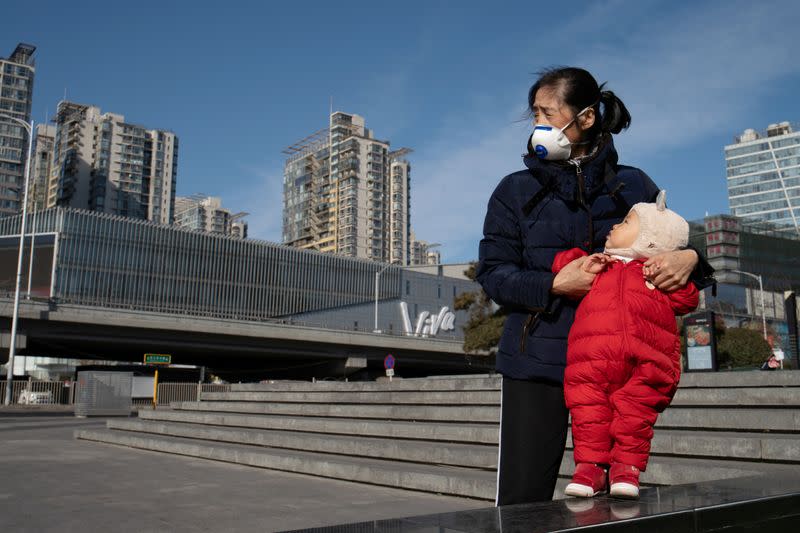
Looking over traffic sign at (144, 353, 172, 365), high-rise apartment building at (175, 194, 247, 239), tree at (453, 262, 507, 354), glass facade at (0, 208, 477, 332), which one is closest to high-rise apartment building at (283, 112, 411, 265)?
high-rise apartment building at (175, 194, 247, 239)

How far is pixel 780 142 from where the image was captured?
166250 millimetres

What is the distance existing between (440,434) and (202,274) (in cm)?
6571

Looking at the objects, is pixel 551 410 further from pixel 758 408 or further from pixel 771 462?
pixel 758 408

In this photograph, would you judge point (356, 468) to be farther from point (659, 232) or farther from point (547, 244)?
point (659, 232)

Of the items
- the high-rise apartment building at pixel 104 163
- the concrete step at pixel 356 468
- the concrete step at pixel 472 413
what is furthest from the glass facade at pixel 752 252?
the high-rise apartment building at pixel 104 163

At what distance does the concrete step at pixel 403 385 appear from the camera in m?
9.69

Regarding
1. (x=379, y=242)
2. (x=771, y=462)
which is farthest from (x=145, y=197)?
(x=771, y=462)

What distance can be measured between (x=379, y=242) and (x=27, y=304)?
111671 mm

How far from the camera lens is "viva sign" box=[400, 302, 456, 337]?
78.1m

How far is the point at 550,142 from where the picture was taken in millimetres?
2412

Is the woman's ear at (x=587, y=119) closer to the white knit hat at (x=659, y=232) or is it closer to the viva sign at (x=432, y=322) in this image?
the white knit hat at (x=659, y=232)

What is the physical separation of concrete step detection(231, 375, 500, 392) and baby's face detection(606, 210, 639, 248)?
7.20 m

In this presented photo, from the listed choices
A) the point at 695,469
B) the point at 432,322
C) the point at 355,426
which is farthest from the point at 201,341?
the point at 695,469

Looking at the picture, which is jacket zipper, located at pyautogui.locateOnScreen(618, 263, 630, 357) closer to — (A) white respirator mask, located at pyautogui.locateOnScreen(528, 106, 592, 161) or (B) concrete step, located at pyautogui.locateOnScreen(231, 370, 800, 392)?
(A) white respirator mask, located at pyautogui.locateOnScreen(528, 106, 592, 161)
